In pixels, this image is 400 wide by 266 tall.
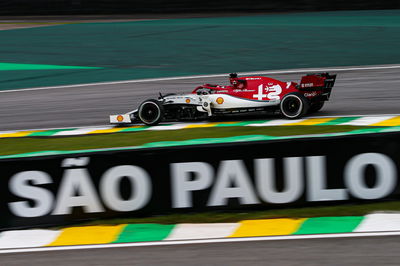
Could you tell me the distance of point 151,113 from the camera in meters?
13.8

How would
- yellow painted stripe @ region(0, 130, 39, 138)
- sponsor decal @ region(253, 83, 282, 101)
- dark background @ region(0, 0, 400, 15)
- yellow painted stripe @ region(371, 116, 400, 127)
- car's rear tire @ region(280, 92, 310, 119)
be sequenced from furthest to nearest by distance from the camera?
dark background @ region(0, 0, 400, 15)
yellow painted stripe @ region(0, 130, 39, 138)
sponsor decal @ region(253, 83, 282, 101)
car's rear tire @ region(280, 92, 310, 119)
yellow painted stripe @ region(371, 116, 400, 127)

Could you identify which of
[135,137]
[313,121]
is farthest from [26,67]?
[313,121]

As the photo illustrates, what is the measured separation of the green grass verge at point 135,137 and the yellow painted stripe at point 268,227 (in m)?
4.83

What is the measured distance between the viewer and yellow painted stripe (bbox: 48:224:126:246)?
22.6 feet

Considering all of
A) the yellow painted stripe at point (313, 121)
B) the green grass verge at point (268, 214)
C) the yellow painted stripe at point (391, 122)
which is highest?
the yellow painted stripe at point (313, 121)

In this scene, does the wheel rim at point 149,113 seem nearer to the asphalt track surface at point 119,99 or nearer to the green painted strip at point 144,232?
the asphalt track surface at point 119,99

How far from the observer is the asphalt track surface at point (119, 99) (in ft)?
48.7

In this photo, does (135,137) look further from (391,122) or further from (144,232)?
(144,232)

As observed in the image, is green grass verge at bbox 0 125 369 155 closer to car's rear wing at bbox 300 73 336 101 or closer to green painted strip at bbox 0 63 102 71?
car's rear wing at bbox 300 73 336 101

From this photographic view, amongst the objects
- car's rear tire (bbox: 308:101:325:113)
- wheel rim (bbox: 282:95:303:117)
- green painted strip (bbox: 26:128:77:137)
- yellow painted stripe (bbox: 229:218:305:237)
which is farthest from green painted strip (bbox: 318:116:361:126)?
yellow painted stripe (bbox: 229:218:305:237)

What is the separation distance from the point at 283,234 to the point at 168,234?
1195 millimetres

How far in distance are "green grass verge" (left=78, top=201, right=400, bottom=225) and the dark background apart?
80.3ft

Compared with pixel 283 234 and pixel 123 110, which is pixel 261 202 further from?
pixel 123 110

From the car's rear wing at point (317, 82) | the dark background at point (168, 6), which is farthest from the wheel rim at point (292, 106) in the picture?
the dark background at point (168, 6)
